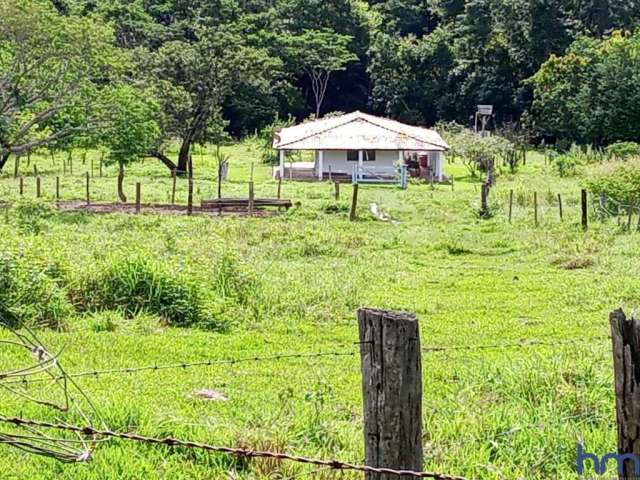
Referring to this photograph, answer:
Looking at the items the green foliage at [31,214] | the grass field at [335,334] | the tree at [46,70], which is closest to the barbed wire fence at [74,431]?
the grass field at [335,334]

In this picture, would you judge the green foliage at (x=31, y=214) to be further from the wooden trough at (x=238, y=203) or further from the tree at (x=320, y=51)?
the tree at (x=320, y=51)

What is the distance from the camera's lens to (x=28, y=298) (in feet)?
26.3

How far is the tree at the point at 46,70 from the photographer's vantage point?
20.5 m

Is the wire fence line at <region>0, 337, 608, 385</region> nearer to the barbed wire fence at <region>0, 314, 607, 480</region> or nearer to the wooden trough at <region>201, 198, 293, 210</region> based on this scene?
the barbed wire fence at <region>0, 314, 607, 480</region>

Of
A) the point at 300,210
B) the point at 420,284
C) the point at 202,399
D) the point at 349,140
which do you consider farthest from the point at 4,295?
the point at 349,140

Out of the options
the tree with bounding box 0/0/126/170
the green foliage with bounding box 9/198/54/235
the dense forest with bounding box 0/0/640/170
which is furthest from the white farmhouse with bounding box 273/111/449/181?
the green foliage with bounding box 9/198/54/235

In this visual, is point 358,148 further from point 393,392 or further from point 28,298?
point 393,392

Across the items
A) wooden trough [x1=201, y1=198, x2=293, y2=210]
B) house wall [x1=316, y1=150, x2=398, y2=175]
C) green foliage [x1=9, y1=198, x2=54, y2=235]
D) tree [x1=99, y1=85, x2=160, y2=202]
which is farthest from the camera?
house wall [x1=316, y1=150, x2=398, y2=175]

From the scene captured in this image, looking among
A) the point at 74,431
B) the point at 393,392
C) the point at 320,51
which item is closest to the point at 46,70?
the point at 74,431

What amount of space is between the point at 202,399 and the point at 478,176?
31091 millimetres

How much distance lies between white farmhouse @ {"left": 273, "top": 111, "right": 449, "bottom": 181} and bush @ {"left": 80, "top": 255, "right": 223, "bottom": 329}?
82.0ft

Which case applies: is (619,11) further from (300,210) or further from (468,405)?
(468,405)

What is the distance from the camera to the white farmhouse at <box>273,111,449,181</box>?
33.8 m

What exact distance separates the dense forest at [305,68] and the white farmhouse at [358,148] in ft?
12.3
